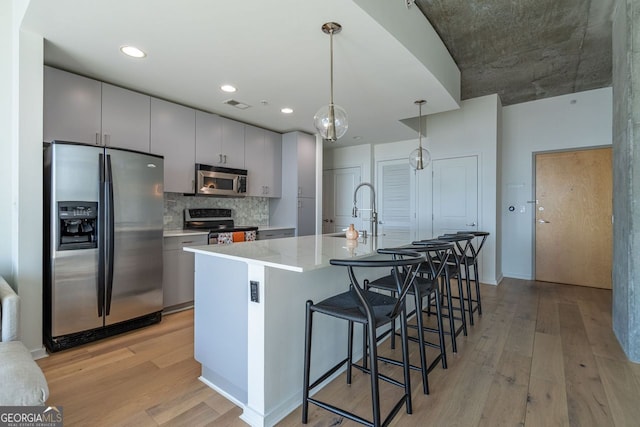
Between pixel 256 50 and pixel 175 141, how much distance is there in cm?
169

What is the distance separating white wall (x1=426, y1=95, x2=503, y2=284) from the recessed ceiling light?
14.3ft

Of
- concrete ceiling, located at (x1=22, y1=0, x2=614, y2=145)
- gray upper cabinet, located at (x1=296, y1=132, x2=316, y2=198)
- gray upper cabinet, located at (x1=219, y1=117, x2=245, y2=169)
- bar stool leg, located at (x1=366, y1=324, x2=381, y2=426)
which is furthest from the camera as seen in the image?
gray upper cabinet, located at (x1=296, y1=132, x2=316, y2=198)

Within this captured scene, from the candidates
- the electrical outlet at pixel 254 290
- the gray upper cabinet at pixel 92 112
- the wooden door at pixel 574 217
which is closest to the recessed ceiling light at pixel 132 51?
the gray upper cabinet at pixel 92 112

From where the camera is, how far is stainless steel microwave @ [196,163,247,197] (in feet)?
12.2

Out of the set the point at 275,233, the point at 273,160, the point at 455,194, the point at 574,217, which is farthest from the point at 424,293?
the point at 574,217

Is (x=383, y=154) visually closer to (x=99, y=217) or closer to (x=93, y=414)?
(x=99, y=217)

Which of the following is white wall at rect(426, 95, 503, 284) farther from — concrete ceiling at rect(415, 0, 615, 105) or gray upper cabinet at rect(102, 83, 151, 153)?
gray upper cabinet at rect(102, 83, 151, 153)

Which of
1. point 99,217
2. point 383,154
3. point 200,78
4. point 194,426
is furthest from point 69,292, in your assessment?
point 383,154

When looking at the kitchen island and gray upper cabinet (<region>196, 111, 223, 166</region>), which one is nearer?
the kitchen island

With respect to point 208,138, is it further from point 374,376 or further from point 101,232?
point 374,376

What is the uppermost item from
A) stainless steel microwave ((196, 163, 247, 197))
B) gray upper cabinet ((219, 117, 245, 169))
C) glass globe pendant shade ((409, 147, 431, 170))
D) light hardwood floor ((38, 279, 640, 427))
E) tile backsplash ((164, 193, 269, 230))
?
gray upper cabinet ((219, 117, 245, 169))

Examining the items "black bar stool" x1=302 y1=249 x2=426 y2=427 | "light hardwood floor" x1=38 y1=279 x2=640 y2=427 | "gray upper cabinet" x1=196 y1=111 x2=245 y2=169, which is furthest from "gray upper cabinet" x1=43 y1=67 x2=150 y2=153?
"black bar stool" x1=302 y1=249 x2=426 y2=427

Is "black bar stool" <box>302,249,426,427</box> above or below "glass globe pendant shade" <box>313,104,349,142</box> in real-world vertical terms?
below

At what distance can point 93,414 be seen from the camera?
1.66 m
